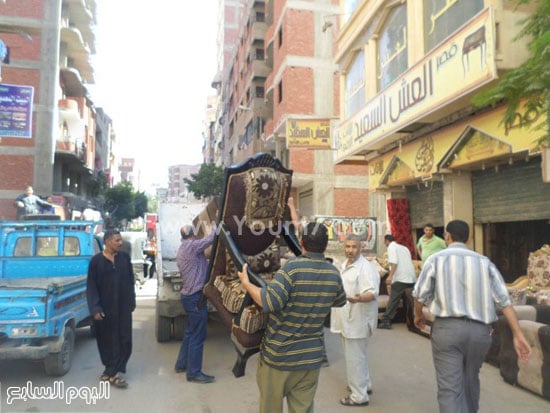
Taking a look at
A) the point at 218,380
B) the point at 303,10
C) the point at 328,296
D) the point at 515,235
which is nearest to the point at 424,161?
the point at 515,235

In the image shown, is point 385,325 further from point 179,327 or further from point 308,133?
point 308,133

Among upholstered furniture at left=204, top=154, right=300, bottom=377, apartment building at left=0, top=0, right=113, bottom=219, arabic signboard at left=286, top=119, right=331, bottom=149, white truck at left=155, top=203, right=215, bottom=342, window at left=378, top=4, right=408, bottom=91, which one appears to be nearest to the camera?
upholstered furniture at left=204, top=154, right=300, bottom=377

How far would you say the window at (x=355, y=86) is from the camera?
1300 cm

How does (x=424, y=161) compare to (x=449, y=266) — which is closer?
(x=449, y=266)

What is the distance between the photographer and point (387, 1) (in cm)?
Result: 1075

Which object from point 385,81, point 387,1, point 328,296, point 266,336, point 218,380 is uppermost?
point 387,1

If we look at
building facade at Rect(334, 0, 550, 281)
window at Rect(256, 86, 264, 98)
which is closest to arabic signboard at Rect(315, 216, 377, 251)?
building facade at Rect(334, 0, 550, 281)

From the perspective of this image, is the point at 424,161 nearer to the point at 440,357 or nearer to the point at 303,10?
the point at 440,357

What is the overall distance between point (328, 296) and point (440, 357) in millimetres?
1162

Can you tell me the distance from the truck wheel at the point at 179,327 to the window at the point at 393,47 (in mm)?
7851

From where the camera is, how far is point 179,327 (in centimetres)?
683

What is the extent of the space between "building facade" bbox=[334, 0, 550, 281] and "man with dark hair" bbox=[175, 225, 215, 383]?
4.42 metres

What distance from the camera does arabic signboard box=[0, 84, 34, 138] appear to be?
511 inches

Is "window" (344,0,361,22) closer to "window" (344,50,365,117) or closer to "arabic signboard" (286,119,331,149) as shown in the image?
"window" (344,50,365,117)
